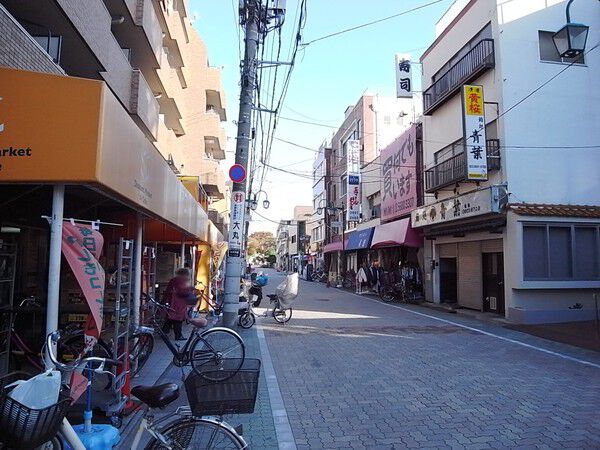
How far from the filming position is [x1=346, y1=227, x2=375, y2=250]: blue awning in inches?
1168

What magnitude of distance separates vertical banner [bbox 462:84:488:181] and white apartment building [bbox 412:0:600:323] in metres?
0.50

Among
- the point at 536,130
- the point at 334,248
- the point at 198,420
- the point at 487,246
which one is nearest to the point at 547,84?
the point at 536,130

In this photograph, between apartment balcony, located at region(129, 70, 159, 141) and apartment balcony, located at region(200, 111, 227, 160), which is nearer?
apartment balcony, located at region(129, 70, 159, 141)

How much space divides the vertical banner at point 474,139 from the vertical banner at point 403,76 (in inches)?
292

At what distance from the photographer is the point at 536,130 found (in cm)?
1541

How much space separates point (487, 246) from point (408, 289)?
6147 mm

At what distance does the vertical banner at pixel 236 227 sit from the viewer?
1252cm

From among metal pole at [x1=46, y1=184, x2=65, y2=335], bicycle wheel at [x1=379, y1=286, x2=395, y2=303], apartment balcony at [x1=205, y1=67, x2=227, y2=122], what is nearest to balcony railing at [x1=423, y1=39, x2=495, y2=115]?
bicycle wheel at [x1=379, y1=286, x2=395, y2=303]

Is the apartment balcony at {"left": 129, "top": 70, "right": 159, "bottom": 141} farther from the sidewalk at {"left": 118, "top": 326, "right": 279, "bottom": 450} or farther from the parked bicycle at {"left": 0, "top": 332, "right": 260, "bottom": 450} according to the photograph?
the parked bicycle at {"left": 0, "top": 332, "right": 260, "bottom": 450}

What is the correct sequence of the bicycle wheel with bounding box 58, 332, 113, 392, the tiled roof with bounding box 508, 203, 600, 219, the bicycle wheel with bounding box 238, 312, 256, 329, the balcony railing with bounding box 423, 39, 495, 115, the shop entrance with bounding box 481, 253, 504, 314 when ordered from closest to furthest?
the bicycle wheel with bounding box 58, 332, 113, 392
the bicycle wheel with bounding box 238, 312, 256, 329
the tiled roof with bounding box 508, 203, 600, 219
the balcony railing with bounding box 423, 39, 495, 115
the shop entrance with bounding box 481, 253, 504, 314

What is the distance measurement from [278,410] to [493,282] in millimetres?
12838

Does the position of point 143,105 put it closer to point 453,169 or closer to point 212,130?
point 453,169

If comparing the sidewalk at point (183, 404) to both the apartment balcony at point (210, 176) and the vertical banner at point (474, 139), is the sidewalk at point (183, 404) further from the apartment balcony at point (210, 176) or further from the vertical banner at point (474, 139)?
the apartment balcony at point (210, 176)

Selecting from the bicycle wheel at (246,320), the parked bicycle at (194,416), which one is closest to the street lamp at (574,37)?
the parked bicycle at (194,416)
